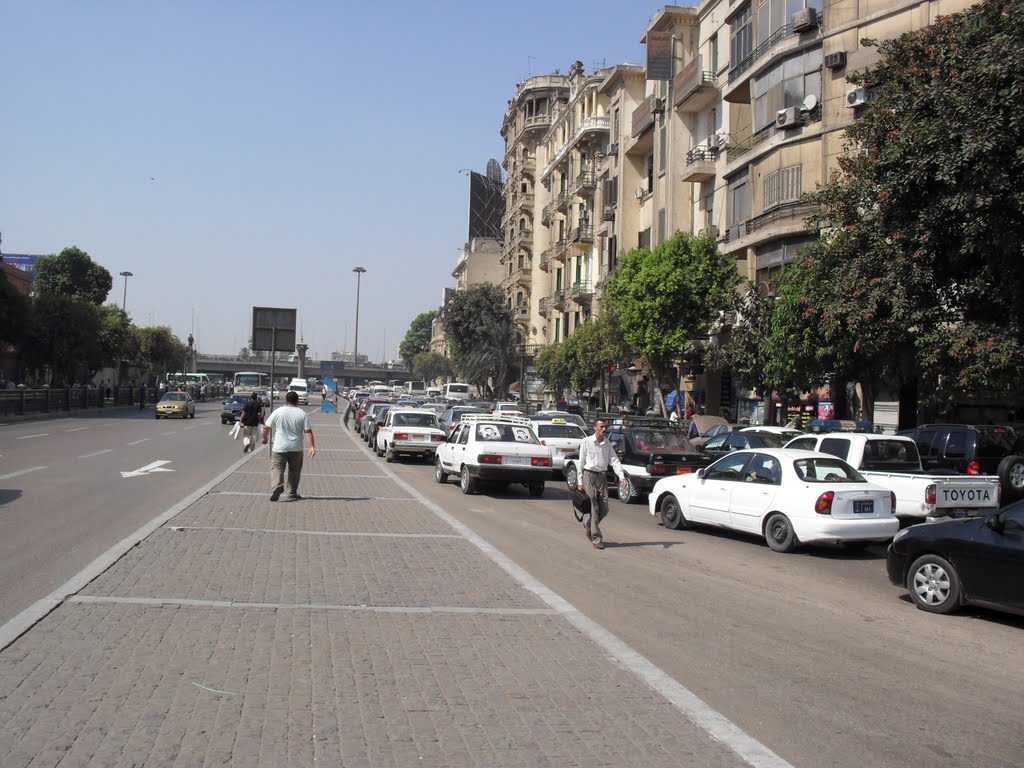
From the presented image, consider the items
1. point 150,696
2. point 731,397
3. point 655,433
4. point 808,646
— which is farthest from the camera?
point 731,397

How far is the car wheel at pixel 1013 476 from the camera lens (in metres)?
18.7

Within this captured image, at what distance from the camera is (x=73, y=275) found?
3890 inches

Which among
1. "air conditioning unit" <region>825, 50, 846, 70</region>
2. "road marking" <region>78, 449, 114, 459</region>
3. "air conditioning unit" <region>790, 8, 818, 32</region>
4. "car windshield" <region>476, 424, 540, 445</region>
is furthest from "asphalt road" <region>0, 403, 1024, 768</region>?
"air conditioning unit" <region>790, 8, 818, 32</region>

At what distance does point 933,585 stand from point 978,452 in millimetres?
10779

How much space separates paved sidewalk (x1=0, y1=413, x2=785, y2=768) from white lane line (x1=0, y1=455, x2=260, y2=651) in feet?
0.37

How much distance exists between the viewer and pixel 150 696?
18.3 feet

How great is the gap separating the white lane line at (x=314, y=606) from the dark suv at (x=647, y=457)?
413 inches

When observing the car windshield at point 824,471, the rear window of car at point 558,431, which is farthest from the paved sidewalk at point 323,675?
the rear window of car at point 558,431

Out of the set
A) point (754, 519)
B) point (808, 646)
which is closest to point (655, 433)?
point (754, 519)

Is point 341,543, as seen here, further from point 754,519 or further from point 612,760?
point 612,760

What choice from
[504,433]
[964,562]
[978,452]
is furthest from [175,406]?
[964,562]

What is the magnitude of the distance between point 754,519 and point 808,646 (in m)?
6.05

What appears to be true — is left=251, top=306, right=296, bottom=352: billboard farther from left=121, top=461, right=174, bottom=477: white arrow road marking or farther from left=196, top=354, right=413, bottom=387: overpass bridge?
left=196, top=354, right=413, bottom=387: overpass bridge

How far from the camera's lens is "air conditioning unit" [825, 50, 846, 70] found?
101ft
